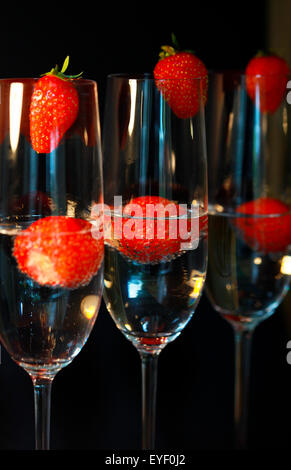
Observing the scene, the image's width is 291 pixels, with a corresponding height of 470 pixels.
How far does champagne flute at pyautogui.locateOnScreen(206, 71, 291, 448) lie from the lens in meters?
0.66

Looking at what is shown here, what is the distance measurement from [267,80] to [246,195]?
11 cm

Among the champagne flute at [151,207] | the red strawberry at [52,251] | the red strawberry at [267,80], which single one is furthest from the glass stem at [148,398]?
the red strawberry at [267,80]

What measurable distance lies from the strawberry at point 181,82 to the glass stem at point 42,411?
23 cm

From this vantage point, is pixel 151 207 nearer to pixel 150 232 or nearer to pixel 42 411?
pixel 150 232

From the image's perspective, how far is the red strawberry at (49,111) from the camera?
469 millimetres

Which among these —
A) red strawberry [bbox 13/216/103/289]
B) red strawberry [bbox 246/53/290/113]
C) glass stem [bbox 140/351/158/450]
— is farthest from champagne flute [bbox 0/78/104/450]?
red strawberry [bbox 246/53/290/113]

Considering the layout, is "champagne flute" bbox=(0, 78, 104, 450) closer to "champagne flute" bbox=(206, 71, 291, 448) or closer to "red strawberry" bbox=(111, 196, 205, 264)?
"red strawberry" bbox=(111, 196, 205, 264)

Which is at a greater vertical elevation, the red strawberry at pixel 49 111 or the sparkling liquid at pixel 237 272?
the red strawberry at pixel 49 111

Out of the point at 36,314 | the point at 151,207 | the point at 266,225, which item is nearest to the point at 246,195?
the point at 266,225

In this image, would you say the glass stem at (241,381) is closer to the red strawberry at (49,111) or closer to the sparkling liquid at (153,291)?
the sparkling liquid at (153,291)

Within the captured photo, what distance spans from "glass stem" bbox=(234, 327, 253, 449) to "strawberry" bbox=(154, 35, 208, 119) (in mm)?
282

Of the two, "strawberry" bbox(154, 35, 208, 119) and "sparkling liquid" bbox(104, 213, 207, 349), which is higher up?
"strawberry" bbox(154, 35, 208, 119)

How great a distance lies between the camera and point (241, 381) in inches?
30.0

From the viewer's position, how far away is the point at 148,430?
0.61 metres
